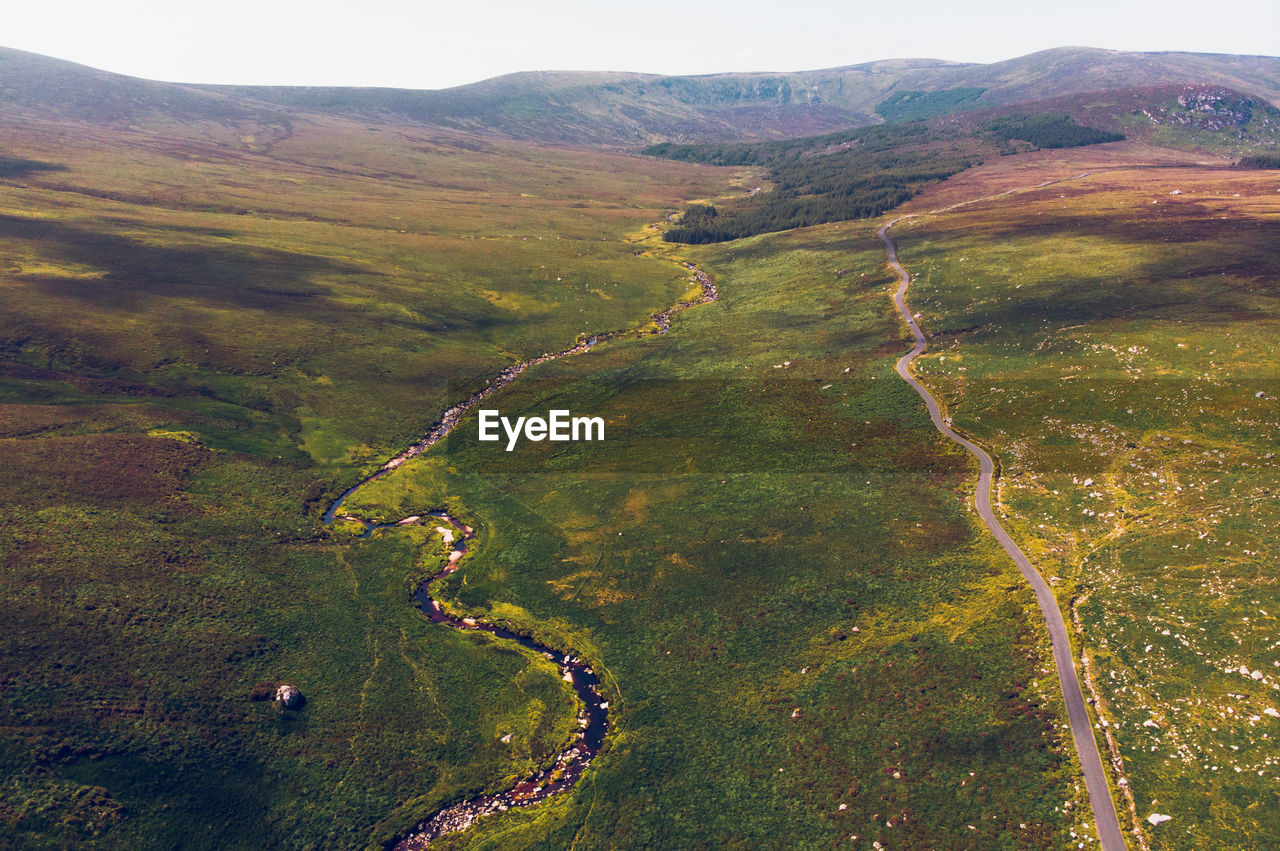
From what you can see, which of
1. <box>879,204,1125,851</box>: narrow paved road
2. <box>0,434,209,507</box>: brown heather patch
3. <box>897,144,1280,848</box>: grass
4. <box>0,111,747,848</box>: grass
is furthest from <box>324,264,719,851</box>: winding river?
<box>897,144,1280,848</box>: grass

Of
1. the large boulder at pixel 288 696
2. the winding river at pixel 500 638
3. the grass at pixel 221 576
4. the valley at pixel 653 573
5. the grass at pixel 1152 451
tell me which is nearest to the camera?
the grass at pixel 1152 451

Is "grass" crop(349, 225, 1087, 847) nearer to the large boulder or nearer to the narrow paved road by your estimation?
the narrow paved road

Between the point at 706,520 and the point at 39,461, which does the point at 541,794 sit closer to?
the point at 706,520

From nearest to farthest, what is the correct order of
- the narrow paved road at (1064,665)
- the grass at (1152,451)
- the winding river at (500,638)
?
the narrow paved road at (1064,665), the grass at (1152,451), the winding river at (500,638)

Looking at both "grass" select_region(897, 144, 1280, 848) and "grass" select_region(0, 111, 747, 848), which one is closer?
"grass" select_region(897, 144, 1280, 848)

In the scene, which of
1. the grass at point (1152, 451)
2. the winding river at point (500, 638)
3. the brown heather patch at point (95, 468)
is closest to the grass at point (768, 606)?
the winding river at point (500, 638)

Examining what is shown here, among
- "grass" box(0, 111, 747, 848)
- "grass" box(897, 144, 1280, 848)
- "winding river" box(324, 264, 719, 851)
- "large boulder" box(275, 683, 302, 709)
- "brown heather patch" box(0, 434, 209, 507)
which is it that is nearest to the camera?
"grass" box(897, 144, 1280, 848)

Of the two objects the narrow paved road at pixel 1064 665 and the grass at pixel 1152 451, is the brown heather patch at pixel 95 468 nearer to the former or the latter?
the narrow paved road at pixel 1064 665
